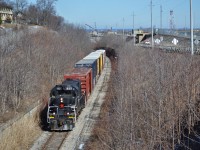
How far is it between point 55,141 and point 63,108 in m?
2.32

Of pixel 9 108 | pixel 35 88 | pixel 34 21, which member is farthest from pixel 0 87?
pixel 34 21

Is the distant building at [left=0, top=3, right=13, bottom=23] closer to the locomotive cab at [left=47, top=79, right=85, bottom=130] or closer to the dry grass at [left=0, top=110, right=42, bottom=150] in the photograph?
the locomotive cab at [left=47, top=79, right=85, bottom=130]

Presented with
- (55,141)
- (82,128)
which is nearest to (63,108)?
(82,128)

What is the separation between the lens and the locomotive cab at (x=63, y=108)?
75.5 feet

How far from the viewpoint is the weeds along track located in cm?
2058

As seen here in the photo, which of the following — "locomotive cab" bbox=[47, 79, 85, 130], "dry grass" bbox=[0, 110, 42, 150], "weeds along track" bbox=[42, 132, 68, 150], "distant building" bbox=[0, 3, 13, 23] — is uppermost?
"distant building" bbox=[0, 3, 13, 23]

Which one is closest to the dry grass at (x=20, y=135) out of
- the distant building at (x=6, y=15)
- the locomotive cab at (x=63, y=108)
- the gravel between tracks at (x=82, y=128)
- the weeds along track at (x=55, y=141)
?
the gravel between tracks at (x=82, y=128)

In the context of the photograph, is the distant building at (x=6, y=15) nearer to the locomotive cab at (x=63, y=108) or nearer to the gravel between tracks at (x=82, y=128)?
the gravel between tracks at (x=82, y=128)

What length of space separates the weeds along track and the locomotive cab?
1.21ft

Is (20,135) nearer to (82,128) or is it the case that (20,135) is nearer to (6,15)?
(82,128)

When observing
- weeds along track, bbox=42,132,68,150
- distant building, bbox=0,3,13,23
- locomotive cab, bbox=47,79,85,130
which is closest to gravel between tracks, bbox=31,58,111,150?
weeds along track, bbox=42,132,68,150

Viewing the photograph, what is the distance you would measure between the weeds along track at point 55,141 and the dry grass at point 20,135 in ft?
2.86

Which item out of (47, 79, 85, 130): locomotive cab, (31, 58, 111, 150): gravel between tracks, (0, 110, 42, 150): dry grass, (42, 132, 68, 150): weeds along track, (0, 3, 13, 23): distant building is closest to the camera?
(0, 110, 42, 150): dry grass

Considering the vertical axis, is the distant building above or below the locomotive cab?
above
